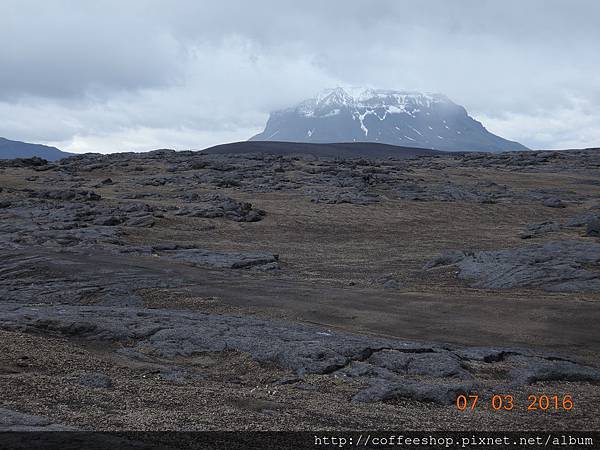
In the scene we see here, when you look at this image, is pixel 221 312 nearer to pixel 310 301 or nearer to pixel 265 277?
pixel 310 301

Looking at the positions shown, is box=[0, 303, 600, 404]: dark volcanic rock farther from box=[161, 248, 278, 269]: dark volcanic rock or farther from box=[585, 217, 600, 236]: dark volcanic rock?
box=[585, 217, 600, 236]: dark volcanic rock

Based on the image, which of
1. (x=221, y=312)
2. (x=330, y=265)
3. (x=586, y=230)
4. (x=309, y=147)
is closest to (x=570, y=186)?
(x=586, y=230)

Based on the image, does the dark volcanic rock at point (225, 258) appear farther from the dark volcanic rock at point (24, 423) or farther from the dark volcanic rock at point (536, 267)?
the dark volcanic rock at point (24, 423)

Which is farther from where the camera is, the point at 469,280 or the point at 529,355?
the point at 469,280

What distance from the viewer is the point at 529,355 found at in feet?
43.0

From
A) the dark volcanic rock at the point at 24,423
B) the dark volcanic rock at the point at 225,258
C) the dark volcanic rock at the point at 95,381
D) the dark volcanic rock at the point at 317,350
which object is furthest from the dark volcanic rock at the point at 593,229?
the dark volcanic rock at the point at 24,423

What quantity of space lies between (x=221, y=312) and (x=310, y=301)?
2.69 meters

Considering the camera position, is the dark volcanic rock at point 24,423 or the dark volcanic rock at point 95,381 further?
the dark volcanic rock at point 95,381
